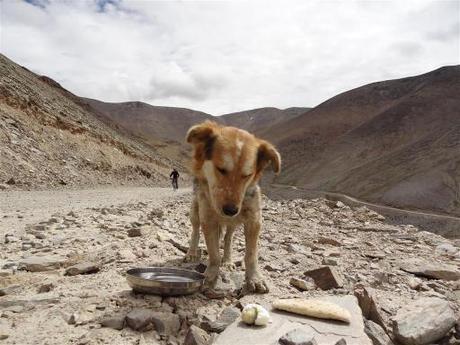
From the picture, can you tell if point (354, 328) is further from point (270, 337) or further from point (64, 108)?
point (64, 108)

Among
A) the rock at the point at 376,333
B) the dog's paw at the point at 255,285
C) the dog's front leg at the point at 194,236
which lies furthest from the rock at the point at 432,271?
the dog's front leg at the point at 194,236

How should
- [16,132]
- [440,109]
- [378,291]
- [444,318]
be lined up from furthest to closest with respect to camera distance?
[440,109], [16,132], [378,291], [444,318]

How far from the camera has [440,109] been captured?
78.8m

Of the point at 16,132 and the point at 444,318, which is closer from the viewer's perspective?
the point at 444,318

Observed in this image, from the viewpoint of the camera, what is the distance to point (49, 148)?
1325 inches

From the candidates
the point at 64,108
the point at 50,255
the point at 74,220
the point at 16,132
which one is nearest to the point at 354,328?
the point at 50,255

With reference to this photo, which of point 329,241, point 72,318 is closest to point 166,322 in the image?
point 72,318

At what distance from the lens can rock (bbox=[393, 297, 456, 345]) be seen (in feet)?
16.6

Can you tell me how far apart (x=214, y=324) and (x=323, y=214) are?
14238mm

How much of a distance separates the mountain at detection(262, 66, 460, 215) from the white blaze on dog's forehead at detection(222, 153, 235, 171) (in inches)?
1739

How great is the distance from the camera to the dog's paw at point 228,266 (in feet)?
21.9

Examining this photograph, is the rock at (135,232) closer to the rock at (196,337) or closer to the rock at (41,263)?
the rock at (41,263)

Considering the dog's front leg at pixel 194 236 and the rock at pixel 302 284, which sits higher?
the dog's front leg at pixel 194 236

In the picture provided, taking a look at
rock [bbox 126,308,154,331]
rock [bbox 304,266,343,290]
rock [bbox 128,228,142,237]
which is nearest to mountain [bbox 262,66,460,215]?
rock [bbox 128,228,142,237]
